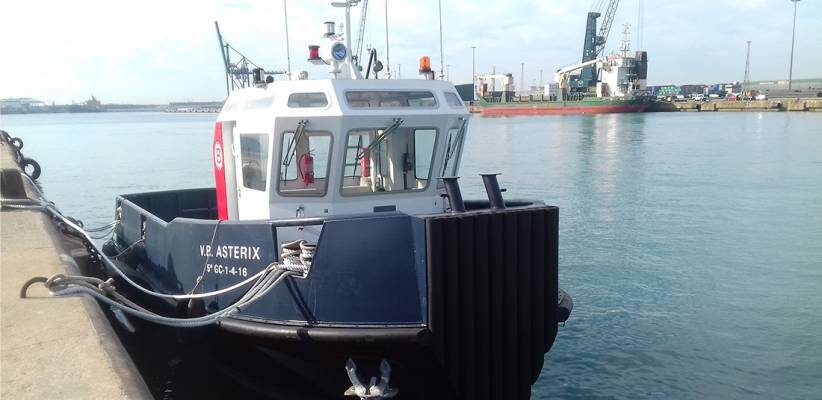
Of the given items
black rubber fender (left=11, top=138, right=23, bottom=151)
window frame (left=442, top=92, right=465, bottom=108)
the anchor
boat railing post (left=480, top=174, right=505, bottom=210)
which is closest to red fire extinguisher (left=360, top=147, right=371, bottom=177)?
window frame (left=442, top=92, right=465, bottom=108)

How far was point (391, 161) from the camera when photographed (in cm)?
677

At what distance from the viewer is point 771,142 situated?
36438 millimetres

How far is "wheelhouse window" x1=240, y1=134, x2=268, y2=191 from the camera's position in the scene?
621cm

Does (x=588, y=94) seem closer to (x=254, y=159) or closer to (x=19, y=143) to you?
(x=19, y=143)

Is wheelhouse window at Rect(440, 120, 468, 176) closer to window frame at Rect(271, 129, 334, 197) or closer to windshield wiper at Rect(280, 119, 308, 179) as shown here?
window frame at Rect(271, 129, 334, 197)

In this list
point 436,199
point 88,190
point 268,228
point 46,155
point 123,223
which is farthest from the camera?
point 46,155

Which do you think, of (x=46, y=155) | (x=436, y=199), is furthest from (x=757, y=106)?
(x=436, y=199)

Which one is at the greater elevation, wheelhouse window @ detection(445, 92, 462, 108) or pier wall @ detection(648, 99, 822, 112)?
wheelhouse window @ detection(445, 92, 462, 108)

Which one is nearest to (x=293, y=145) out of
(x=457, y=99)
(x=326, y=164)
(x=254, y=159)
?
(x=326, y=164)

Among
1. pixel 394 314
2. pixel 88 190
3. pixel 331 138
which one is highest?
pixel 331 138

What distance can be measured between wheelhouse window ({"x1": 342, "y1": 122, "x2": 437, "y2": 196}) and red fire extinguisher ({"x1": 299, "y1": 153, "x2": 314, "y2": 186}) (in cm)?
37

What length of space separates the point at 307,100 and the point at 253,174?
105 cm

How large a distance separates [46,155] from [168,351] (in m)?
42.0

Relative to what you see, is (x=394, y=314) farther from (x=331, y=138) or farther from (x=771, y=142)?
(x=771, y=142)
